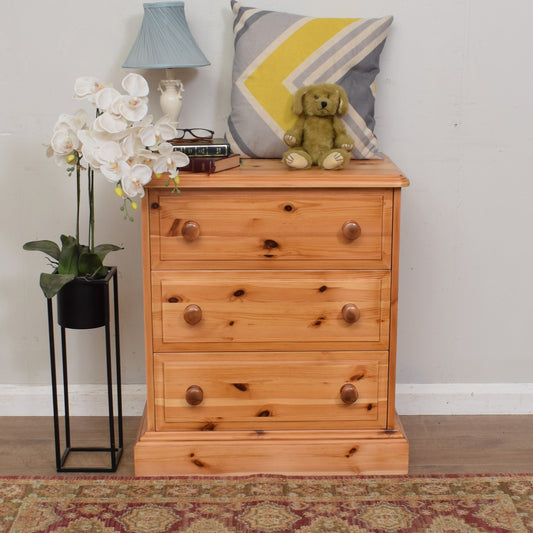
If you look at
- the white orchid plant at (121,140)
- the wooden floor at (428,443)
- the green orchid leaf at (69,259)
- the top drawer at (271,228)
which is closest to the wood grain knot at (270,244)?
the top drawer at (271,228)

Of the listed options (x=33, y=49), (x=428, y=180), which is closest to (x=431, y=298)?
(x=428, y=180)

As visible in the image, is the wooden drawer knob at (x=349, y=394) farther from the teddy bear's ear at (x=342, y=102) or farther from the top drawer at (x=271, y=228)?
the teddy bear's ear at (x=342, y=102)

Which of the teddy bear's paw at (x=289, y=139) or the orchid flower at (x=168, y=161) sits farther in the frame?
the teddy bear's paw at (x=289, y=139)

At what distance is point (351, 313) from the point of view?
2.01m

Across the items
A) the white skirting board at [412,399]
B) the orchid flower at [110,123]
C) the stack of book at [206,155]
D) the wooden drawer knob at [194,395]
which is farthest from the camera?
the white skirting board at [412,399]

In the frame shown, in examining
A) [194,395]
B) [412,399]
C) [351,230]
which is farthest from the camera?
[412,399]

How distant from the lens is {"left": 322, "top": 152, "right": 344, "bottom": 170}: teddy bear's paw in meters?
2.00

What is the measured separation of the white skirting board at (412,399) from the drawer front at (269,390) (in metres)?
0.45

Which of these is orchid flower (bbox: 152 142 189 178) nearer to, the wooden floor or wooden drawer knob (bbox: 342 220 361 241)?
wooden drawer knob (bbox: 342 220 361 241)

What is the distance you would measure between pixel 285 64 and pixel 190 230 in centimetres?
59

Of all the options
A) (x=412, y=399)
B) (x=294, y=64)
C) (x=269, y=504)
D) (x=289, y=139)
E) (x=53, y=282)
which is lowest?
(x=269, y=504)

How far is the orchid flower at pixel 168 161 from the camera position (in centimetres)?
187

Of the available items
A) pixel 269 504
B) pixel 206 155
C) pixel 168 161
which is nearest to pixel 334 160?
pixel 206 155

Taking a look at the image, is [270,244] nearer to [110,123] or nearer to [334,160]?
[334,160]
